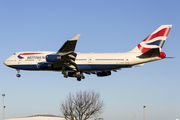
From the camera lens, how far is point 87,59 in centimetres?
6438

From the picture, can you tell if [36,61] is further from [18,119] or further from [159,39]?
[18,119]

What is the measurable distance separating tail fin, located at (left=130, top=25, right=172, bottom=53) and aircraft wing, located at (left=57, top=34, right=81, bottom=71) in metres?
12.3

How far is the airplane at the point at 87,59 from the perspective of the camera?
59250 mm

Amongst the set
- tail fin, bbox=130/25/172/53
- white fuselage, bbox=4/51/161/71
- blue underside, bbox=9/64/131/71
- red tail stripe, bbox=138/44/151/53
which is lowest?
blue underside, bbox=9/64/131/71

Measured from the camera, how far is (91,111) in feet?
230

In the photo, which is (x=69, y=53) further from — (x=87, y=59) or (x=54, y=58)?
(x=87, y=59)

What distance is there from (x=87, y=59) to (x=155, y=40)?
13.5 m

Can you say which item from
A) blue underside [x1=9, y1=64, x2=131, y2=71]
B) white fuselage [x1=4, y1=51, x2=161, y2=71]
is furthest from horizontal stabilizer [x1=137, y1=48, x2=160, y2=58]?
blue underside [x1=9, y1=64, x2=131, y2=71]

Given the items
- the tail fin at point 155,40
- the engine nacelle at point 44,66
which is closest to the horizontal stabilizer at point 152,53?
the tail fin at point 155,40

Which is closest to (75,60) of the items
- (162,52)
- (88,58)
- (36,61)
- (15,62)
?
(88,58)

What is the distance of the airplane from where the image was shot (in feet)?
194

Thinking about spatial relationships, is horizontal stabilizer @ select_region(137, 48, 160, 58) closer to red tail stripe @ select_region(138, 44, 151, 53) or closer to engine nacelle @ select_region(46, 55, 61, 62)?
red tail stripe @ select_region(138, 44, 151, 53)

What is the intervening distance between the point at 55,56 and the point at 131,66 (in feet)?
46.9

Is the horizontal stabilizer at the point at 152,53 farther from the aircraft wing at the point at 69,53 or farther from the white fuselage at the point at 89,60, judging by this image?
the aircraft wing at the point at 69,53
